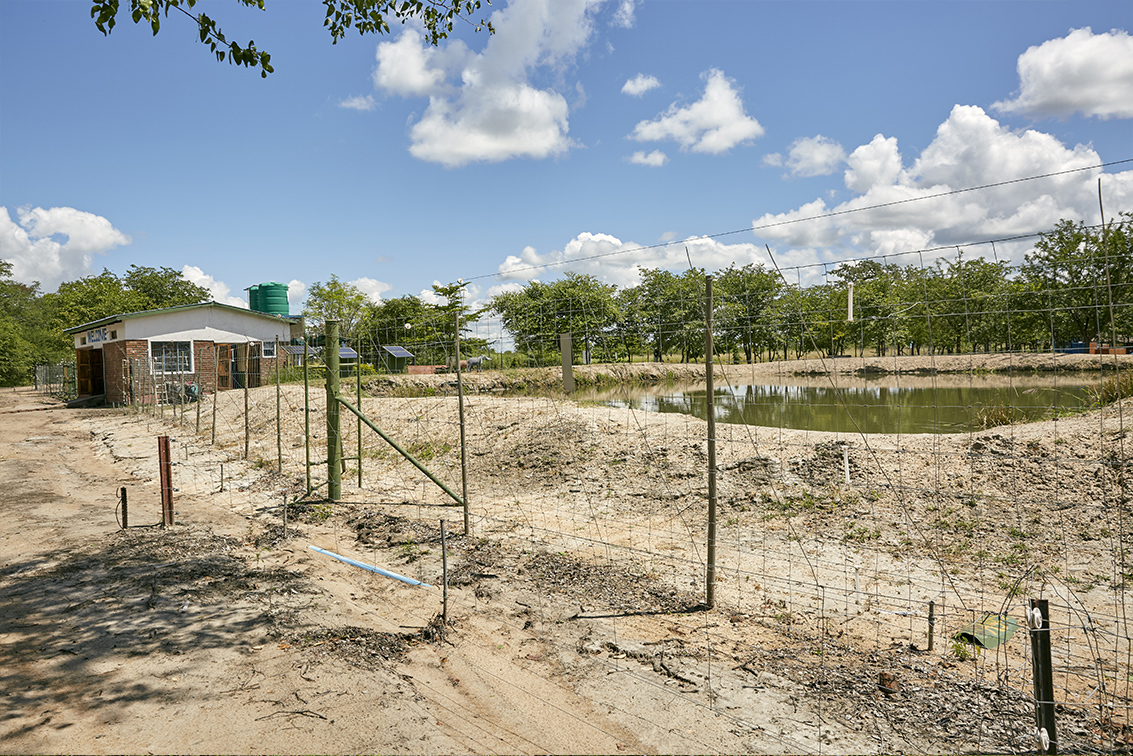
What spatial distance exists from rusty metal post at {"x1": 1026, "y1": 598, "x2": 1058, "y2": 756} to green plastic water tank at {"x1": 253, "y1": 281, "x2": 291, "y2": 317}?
4434cm

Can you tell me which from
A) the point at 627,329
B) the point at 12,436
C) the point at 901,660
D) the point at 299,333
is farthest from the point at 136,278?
the point at 901,660

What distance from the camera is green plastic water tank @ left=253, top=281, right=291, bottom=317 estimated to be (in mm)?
41344

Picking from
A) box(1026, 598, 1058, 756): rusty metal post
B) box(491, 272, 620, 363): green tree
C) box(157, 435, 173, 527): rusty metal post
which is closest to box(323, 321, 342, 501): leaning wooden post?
box(157, 435, 173, 527): rusty metal post

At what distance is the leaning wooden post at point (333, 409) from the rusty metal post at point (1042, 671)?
7.70 metres

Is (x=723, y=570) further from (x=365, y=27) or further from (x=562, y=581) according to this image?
(x=365, y=27)

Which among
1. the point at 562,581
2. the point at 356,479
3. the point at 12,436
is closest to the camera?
the point at 562,581

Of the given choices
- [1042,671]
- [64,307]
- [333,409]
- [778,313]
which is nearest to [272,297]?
[64,307]

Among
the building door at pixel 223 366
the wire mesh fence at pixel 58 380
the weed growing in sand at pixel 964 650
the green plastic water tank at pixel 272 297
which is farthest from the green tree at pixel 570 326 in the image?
the green plastic water tank at pixel 272 297

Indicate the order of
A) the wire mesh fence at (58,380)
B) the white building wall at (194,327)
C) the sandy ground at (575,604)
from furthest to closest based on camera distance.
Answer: the wire mesh fence at (58,380) → the white building wall at (194,327) → the sandy ground at (575,604)

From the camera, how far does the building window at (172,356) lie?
1001 inches

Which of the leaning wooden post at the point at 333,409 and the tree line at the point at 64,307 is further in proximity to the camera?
the tree line at the point at 64,307

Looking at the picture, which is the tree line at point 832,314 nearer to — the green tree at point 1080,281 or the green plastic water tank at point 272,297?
the green tree at point 1080,281

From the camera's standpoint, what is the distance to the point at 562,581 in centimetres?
567

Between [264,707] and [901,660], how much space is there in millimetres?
4035
